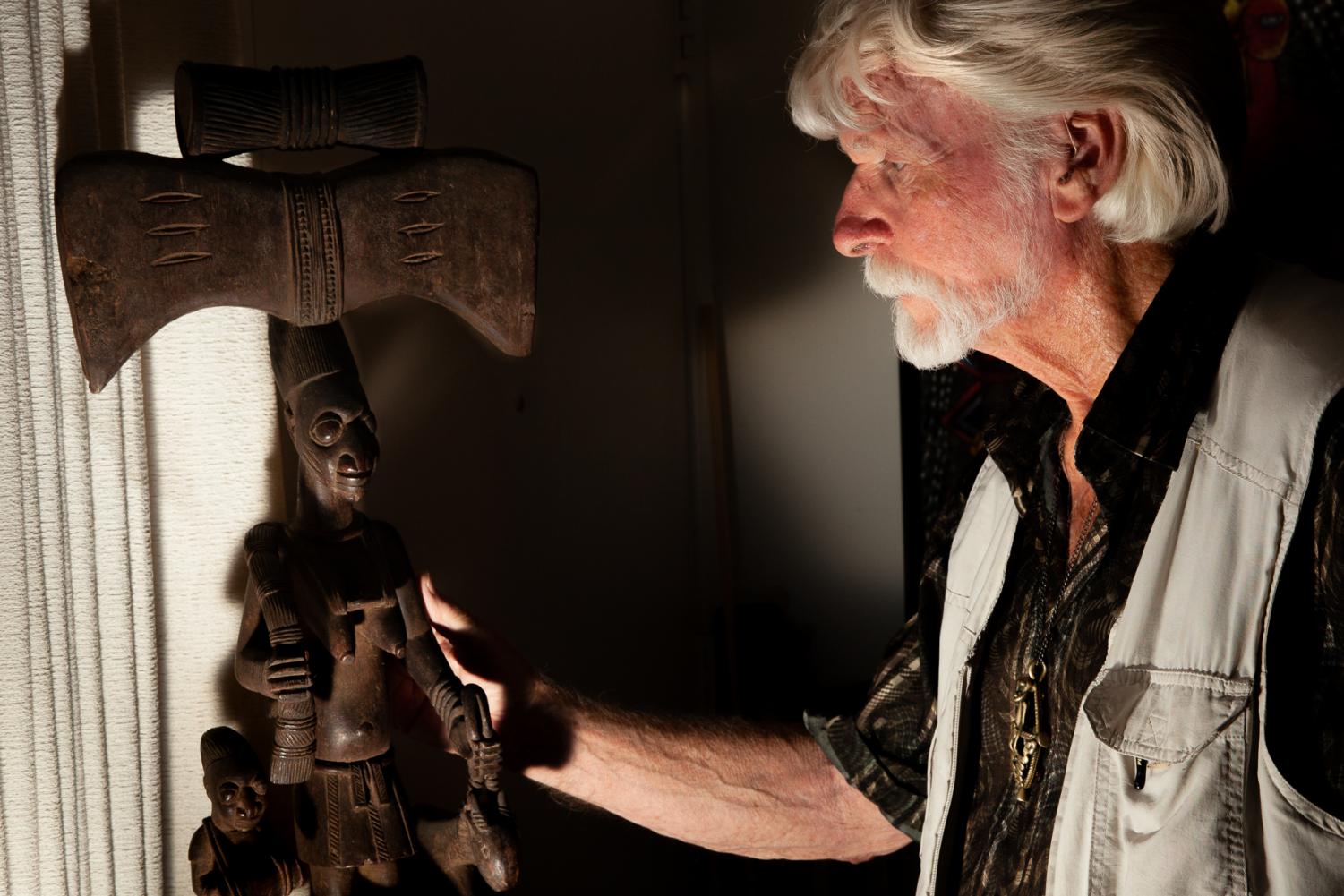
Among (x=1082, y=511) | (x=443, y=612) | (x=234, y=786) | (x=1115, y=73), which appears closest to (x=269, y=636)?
(x=234, y=786)

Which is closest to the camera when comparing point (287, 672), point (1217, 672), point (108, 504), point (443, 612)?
point (1217, 672)

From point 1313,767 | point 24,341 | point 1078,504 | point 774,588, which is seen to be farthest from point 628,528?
point 1313,767

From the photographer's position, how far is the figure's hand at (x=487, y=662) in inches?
58.2

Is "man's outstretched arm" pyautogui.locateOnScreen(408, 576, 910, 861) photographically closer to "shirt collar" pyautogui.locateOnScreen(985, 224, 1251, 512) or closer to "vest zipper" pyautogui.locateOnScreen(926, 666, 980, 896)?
"vest zipper" pyautogui.locateOnScreen(926, 666, 980, 896)

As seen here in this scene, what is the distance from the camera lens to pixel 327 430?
121 centimetres

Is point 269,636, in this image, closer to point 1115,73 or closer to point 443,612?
point 443,612

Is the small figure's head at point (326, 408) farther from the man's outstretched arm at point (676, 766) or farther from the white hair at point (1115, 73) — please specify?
the white hair at point (1115, 73)

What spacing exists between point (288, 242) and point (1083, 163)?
0.77 m

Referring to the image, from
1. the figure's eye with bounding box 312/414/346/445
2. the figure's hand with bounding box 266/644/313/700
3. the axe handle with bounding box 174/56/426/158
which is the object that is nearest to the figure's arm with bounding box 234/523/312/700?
the figure's hand with bounding box 266/644/313/700

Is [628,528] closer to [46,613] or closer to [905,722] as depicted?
[905,722]

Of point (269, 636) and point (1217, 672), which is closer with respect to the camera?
point (1217, 672)

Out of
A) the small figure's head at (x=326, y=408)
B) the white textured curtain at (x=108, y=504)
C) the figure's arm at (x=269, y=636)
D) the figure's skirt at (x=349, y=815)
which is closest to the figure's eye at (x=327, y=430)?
the small figure's head at (x=326, y=408)

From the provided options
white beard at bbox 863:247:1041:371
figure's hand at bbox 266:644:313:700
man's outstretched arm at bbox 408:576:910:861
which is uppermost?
white beard at bbox 863:247:1041:371

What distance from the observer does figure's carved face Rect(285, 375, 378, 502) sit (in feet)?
3.98
